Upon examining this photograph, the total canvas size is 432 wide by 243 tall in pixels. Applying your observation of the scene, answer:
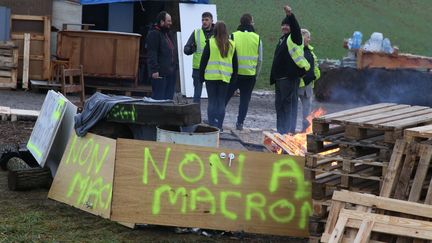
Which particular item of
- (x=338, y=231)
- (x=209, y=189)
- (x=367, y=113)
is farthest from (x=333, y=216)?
(x=209, y=189)

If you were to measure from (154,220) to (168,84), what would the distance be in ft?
23.0

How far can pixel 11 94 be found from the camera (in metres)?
16.7

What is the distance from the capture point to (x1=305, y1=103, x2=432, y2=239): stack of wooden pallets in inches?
256

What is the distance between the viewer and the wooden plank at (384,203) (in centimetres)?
589

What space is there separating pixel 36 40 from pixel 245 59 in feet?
20.2

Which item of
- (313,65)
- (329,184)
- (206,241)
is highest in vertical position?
(313,65)

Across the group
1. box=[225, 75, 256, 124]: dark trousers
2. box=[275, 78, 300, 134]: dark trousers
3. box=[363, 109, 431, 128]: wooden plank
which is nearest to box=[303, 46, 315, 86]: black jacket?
box=[275, 78, 300, 134]: dark trousers

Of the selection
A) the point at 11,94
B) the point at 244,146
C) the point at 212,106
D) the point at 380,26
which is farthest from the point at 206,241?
the point at 380,26

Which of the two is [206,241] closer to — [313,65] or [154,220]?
[154,220]

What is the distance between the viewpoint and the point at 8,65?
1706 cm

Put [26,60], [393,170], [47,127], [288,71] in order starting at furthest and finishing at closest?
[26,60] → [288,71] → [47,127] → [393,170]

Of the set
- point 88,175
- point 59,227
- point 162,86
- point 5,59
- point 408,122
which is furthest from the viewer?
point 5,59

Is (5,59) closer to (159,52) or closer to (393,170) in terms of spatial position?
(159,52)

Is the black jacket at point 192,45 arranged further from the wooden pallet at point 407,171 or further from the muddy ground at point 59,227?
the wooden pallet at point 407,171
